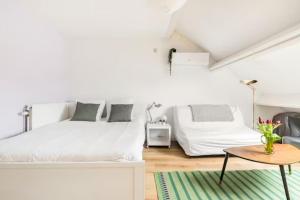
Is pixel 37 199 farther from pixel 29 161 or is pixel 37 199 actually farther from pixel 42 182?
pixel 29 161

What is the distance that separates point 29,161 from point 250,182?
228 cm

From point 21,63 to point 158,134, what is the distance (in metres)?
2.58

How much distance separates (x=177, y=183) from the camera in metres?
2.38

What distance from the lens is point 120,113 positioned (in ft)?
11.8

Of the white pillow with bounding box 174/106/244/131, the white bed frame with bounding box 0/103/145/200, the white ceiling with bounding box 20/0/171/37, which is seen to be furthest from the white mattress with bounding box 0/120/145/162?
the white pillow with bounding box 174/106/244/131

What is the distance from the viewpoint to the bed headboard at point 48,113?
2745 mm

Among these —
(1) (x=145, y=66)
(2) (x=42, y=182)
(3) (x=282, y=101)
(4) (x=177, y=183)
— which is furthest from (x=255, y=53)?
(2) (x=42, y=182)

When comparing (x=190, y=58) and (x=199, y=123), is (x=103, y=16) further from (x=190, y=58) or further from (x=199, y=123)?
(x=199, y=123)

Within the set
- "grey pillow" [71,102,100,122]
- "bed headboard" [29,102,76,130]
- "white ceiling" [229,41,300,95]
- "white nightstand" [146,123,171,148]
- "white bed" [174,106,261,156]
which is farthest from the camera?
"white nightstand" [146,123,171,148]

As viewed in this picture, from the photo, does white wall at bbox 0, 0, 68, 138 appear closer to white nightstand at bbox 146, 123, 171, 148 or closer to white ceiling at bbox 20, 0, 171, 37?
white ceiling at bbox 20, 0, 171, 37

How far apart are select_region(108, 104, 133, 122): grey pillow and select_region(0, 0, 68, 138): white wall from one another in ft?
3.35

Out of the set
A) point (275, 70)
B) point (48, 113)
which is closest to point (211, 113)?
point (275, 70)

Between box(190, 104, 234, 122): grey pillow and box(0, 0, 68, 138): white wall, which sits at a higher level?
box(0, 0, 68, 138): white wall

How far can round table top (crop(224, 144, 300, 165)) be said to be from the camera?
2031 mm
